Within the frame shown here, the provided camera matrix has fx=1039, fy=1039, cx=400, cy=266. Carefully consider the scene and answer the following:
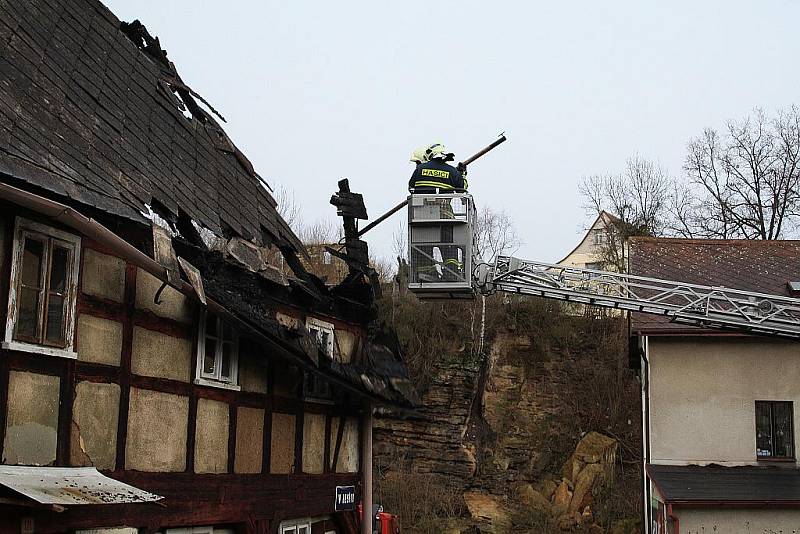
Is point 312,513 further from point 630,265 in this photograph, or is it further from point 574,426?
point 574,426

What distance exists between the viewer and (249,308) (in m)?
12.3

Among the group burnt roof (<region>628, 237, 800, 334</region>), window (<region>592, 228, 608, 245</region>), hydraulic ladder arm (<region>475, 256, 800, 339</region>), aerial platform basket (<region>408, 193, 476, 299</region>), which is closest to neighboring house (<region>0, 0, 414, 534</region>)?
aerial platform basket (<region>408, 193, 476, 299</region>)

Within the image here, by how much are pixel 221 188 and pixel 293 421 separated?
134 inches

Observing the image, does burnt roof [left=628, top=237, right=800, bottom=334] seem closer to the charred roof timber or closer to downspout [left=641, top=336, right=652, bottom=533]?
downspout [left=641, top=336, right=652, bottom=533]

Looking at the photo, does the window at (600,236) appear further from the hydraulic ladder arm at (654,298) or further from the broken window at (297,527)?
the broken window at (297,527)

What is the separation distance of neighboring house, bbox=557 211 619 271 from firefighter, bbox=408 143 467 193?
22648 mm

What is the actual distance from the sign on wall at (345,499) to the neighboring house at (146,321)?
4 centimetres

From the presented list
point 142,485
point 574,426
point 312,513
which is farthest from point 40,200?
point 574,426

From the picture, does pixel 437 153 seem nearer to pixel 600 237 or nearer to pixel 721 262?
pixel 721 262

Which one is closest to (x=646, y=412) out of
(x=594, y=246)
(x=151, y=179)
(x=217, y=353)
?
(x=217, y=353)

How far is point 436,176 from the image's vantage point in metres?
16.2

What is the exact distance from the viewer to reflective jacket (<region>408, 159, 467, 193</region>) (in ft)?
53.1

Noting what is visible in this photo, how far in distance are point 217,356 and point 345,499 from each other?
15.4 ft

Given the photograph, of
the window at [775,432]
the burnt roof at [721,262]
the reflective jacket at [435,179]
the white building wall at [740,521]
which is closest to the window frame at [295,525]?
the reflective jacket at [435,179]
